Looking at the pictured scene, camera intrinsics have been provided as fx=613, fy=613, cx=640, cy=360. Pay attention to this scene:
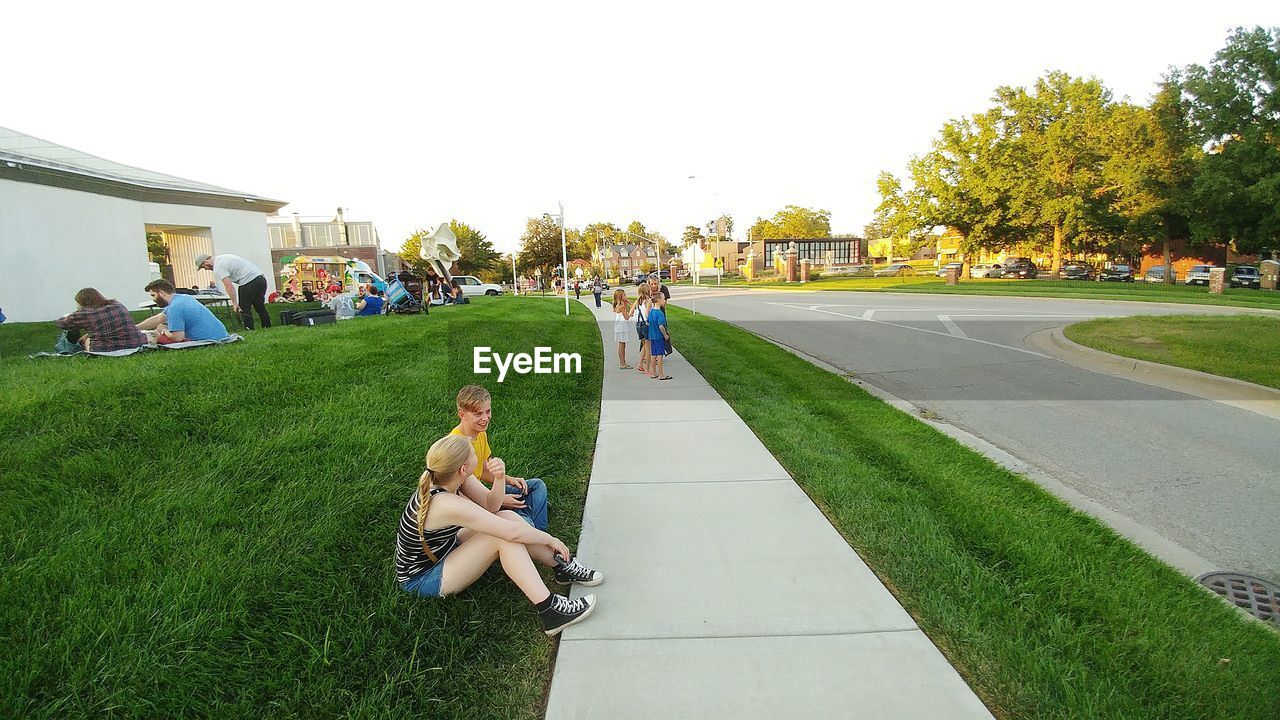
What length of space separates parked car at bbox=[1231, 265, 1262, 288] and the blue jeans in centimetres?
4383

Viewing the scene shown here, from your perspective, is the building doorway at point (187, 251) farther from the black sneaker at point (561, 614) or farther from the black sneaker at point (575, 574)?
the black sneaker at point (561, 614)

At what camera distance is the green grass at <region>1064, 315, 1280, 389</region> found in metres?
8.53

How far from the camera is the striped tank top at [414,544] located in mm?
2980

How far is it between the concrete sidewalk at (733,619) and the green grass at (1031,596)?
198mm

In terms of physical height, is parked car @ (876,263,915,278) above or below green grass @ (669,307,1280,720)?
above

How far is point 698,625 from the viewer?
116 inches

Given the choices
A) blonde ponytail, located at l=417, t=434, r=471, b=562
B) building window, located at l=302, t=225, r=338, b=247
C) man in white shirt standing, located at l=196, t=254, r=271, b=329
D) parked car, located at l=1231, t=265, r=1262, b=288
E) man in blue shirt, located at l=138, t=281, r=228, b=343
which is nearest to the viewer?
blonde ponytail, located at l=417, t=434, r=471, b=562

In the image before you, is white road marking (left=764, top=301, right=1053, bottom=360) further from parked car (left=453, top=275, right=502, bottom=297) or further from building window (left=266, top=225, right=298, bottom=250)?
building window (left=266, top=225, right=298, bottom=250)

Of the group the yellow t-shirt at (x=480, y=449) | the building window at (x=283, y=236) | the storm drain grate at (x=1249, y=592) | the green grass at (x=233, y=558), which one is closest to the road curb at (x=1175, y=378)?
the storm drain grate at (x=1249, y=592)

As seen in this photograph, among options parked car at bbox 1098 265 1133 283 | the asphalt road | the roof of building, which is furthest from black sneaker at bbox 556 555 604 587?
parked car at bbox 1098 265 1133 283

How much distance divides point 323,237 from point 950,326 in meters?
63.2

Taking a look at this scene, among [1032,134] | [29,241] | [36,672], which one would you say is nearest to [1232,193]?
[1032,134]

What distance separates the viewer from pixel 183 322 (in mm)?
Result: 7781

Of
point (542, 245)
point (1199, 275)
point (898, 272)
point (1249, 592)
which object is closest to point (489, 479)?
point (1249, 592)
